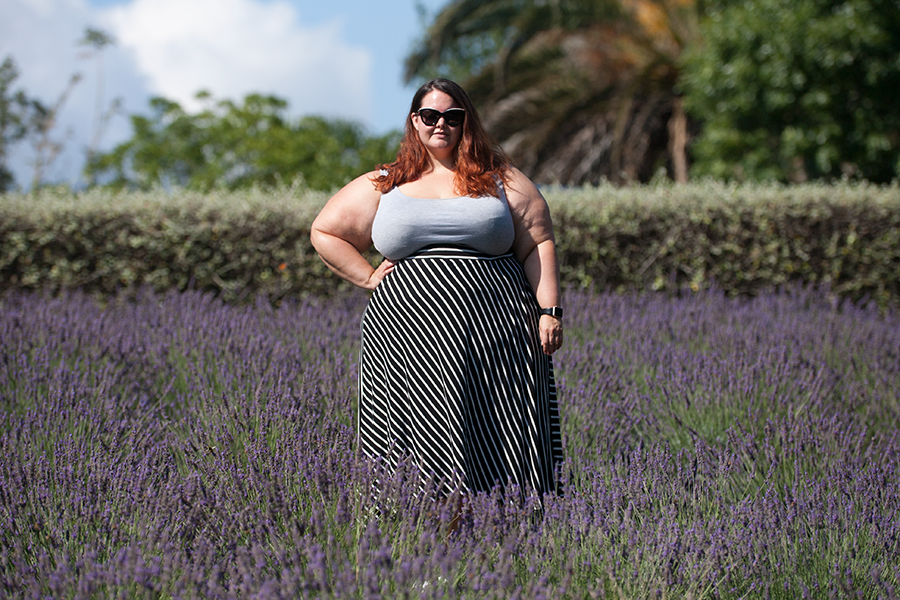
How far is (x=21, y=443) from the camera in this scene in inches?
102

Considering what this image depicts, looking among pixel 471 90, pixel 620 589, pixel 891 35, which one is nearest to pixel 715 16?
pixel 891 35

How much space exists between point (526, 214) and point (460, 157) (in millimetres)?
294

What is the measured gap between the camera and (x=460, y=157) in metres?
2.49

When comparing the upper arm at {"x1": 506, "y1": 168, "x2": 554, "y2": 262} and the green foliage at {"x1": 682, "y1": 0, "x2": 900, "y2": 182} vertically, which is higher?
the green foliage at {"x1": 682, "y1": 0, "x2": 900, "y2": 182}

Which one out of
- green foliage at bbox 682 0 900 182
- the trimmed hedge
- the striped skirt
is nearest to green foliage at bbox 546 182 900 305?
the trimmed hedge

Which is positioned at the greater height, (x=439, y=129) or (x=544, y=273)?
(x=439, y=129)

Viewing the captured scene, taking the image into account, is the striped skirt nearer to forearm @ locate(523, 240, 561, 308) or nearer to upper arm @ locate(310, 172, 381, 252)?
forearm @ locate(523, 240, 561, 308)

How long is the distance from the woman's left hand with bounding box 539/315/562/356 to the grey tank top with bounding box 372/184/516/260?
0.91 ft

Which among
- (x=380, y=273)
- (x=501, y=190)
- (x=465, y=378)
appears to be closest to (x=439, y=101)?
(x=501, y=190)

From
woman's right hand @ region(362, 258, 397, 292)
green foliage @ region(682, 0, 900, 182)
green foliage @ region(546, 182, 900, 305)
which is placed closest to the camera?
woman's right hand @ region(362, 258, 397, 292)

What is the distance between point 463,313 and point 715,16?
400 inches

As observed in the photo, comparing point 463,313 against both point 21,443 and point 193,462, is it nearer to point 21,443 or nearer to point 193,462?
point 193,462

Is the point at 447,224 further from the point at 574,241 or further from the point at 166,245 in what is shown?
the point at 166,245

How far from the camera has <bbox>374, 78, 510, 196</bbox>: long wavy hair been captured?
96.3 inches
